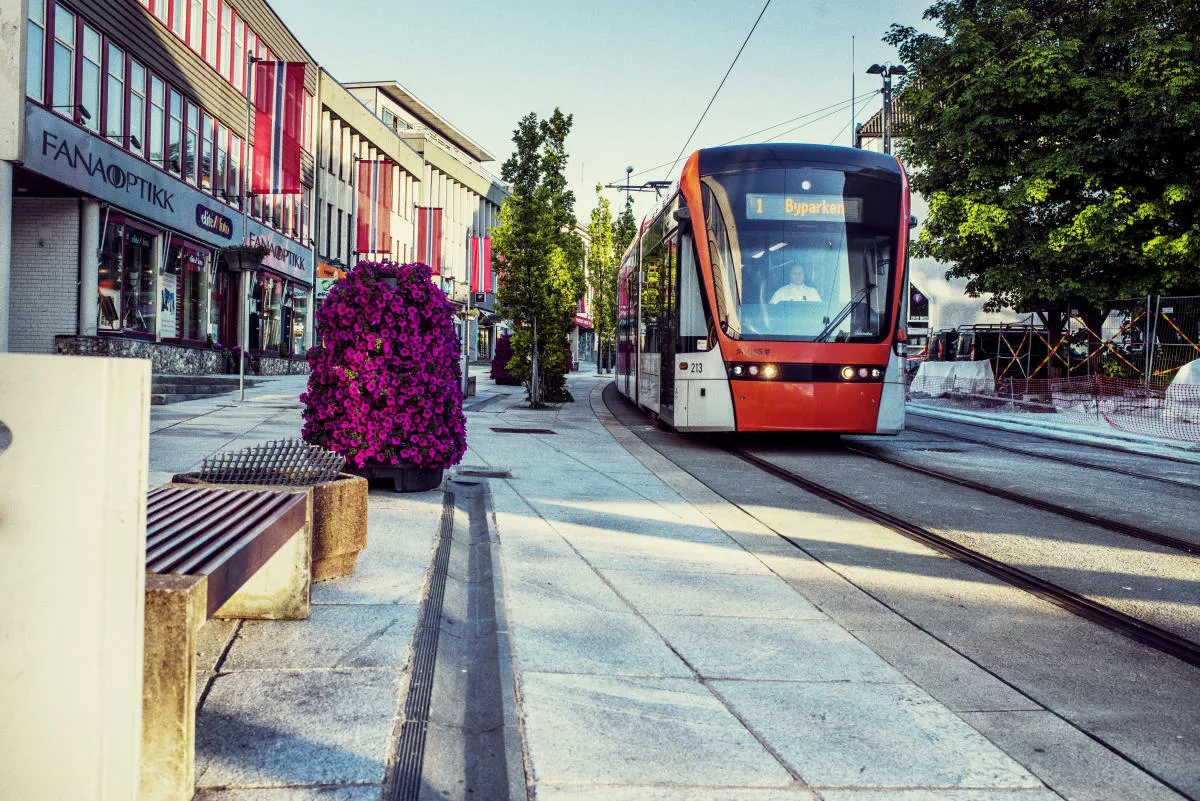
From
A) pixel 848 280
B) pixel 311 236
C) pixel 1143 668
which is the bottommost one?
pixel 1143 668

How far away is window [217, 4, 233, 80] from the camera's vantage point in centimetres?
3112

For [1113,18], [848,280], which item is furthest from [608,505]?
[1113,18]

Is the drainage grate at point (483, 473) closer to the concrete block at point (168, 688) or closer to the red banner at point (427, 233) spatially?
the concrete block at point (168, 688)

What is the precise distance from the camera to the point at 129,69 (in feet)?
79.8

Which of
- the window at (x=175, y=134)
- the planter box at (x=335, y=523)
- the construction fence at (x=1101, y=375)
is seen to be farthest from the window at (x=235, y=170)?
the planter box at (x=335, y=523)

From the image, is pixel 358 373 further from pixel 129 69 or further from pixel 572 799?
pixel 129 69

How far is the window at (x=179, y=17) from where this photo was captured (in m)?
27.2

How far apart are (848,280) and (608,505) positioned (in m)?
5.29

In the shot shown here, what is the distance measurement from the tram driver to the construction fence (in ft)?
26.4

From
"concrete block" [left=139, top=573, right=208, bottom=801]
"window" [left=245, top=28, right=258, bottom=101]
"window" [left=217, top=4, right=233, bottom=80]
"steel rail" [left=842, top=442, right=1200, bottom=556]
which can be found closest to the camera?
"concrete block" [left=139, top=573, right=208, bottom=801]

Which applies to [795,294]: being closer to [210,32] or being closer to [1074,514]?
[1074,514]

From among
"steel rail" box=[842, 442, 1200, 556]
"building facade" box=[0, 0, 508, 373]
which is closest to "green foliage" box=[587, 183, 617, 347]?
"building facade" box=[0, 0, 508, 373]

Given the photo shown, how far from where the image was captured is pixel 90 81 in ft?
73.2

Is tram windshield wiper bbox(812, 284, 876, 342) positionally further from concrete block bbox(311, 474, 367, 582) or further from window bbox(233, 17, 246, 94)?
window bbox(233, 17, 246, 94)
